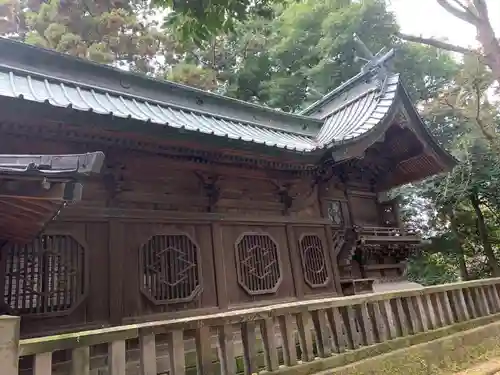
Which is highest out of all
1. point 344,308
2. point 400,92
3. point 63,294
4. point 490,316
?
point 400,92

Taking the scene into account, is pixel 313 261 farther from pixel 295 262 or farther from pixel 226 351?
pixel 226 351

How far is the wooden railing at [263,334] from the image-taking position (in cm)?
284

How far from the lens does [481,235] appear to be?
17188mm

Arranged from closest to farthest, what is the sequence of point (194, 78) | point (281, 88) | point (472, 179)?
point (472, 179) < point (194, 78) < point (281, 88)

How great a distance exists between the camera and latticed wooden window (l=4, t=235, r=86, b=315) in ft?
16.0

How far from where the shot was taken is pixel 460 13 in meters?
7.66

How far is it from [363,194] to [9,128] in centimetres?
801

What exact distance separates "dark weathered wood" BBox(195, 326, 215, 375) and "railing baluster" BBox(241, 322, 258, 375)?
1.43 ft

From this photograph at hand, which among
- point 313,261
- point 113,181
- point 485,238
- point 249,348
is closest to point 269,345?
point 249,348

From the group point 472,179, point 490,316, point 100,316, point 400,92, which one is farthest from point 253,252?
point 472,179

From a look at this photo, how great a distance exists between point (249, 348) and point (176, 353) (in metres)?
0.83

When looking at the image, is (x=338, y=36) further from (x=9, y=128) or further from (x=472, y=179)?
(x=9, y=128)

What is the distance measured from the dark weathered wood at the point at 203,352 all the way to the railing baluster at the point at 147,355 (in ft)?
1.43

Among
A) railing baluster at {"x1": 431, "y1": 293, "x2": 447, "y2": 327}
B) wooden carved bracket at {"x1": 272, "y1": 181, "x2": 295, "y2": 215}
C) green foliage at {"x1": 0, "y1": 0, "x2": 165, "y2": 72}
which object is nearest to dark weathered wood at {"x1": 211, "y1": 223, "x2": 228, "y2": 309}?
wooden carved bracket at {"x1": 272, "y1": 181, "x2": 295, "y2": 215}
